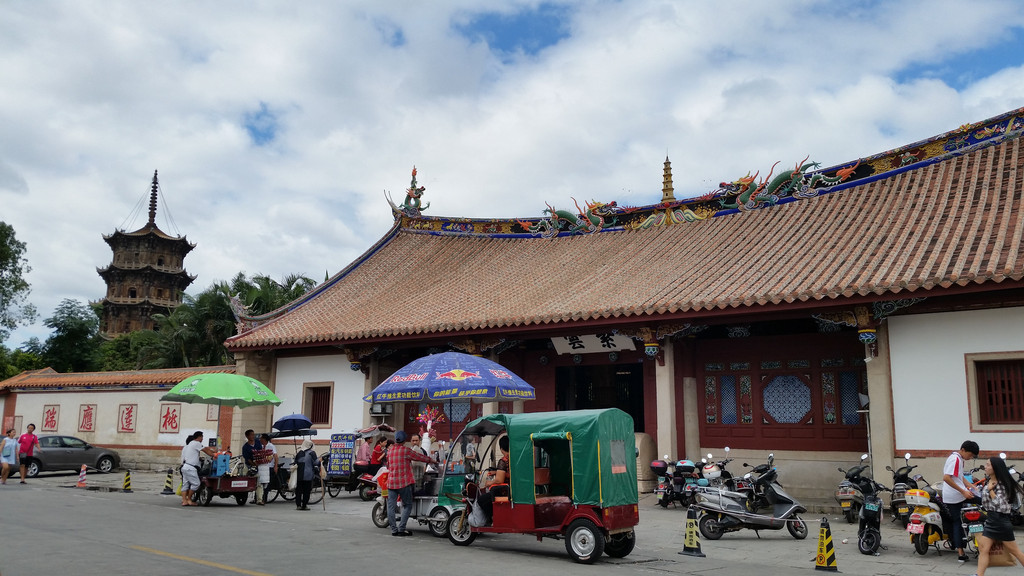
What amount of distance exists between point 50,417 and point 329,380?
11944 mm

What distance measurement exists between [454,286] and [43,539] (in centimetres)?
1304

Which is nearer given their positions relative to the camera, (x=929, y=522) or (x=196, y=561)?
(x=196, y=561)

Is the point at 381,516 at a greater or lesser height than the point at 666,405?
→ lesser

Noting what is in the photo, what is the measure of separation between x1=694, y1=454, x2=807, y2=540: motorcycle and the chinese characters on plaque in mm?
6060

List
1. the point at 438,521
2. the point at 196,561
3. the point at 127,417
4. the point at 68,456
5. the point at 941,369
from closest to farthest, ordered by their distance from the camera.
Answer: the point at 196,561, the point at 438,521, the point at 941,369, the point at 68,456, the point at 127,417

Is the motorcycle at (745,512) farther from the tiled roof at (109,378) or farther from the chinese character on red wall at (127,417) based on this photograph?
the chinese character on red wall at (127,417)

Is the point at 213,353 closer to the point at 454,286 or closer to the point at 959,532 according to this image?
the point at 454,286

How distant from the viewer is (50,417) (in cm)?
2650

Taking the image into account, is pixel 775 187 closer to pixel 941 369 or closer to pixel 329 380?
Result: pixel 941 369

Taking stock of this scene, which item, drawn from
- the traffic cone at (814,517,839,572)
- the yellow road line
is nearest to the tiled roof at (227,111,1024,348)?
the traffic cone at (814,517,839,572)

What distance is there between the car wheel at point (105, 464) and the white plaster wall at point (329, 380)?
5982 millimetres

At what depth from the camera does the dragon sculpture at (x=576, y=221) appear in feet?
74.3

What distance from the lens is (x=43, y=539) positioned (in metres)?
9.84

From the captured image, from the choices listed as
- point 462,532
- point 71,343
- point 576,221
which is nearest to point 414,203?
point 576,221
